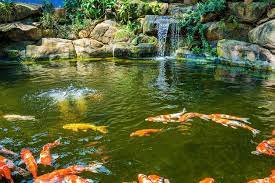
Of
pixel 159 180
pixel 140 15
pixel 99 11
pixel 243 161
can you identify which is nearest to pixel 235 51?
pixel 140 15

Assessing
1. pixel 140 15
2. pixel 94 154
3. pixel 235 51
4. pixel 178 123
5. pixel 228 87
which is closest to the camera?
pixel 94 154

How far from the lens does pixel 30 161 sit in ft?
18.0

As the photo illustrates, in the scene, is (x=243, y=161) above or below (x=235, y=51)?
below

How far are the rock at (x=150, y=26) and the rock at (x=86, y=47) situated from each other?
2.60 metres

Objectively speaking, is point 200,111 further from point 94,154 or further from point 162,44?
point 162,44

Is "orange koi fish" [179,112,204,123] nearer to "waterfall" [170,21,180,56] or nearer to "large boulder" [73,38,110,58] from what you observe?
"waterfall" [170,21,180,56]

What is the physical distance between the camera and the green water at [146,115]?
5648 mm

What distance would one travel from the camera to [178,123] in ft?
24.9

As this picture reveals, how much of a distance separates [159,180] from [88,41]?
1524cm

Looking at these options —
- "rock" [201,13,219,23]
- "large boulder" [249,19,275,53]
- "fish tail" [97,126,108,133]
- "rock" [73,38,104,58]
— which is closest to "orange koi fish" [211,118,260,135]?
"fish tail" [97,126,108,133]

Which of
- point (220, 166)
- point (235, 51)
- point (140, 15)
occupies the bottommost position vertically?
point (220, 166)

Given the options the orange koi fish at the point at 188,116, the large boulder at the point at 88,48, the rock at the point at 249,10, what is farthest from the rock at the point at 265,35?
the orange koi fish at the point at 188,116

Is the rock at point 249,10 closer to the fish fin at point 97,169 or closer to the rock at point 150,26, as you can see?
the rock at point 150,26

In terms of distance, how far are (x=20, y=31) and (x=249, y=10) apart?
1199 centimetres
